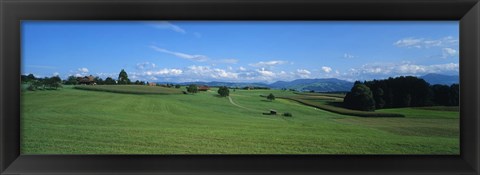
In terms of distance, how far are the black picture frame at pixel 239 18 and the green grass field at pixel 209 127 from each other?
0.09 metres

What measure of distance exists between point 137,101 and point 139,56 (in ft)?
0.81

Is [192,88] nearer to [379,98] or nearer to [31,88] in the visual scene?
[31,88]

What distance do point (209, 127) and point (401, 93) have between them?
1.01 metres

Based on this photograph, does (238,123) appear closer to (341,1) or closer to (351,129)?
(351,129)

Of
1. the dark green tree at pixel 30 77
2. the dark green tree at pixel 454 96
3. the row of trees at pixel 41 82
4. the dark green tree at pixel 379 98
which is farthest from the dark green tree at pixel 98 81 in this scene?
the dark green tree at pixel 454 96

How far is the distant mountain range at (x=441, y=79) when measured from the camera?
4.87 feet

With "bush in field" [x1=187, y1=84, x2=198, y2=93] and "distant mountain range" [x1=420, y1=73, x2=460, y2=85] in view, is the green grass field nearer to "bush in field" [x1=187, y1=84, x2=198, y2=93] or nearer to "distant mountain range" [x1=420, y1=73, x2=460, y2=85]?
"bush in field" [x1=187, y1=84, x2=198, y2=93]

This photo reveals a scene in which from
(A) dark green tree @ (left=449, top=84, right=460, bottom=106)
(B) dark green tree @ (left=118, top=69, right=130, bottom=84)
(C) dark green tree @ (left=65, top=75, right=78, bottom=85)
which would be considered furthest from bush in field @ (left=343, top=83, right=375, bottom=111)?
(C) dark green tree @ (left=65, top=75, right=78, bottom=85)

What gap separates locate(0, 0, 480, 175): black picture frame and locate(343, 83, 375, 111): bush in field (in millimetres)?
277

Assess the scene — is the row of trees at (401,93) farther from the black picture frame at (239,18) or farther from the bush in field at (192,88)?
the bush in field at (192,88)

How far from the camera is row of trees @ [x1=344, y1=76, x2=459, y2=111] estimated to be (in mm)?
1541

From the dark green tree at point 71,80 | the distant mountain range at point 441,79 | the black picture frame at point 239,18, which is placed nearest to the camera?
the black picture frame at point 239,18

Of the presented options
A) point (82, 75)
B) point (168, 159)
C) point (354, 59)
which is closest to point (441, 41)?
point (354, 59)

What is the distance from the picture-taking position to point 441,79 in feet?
4.97
